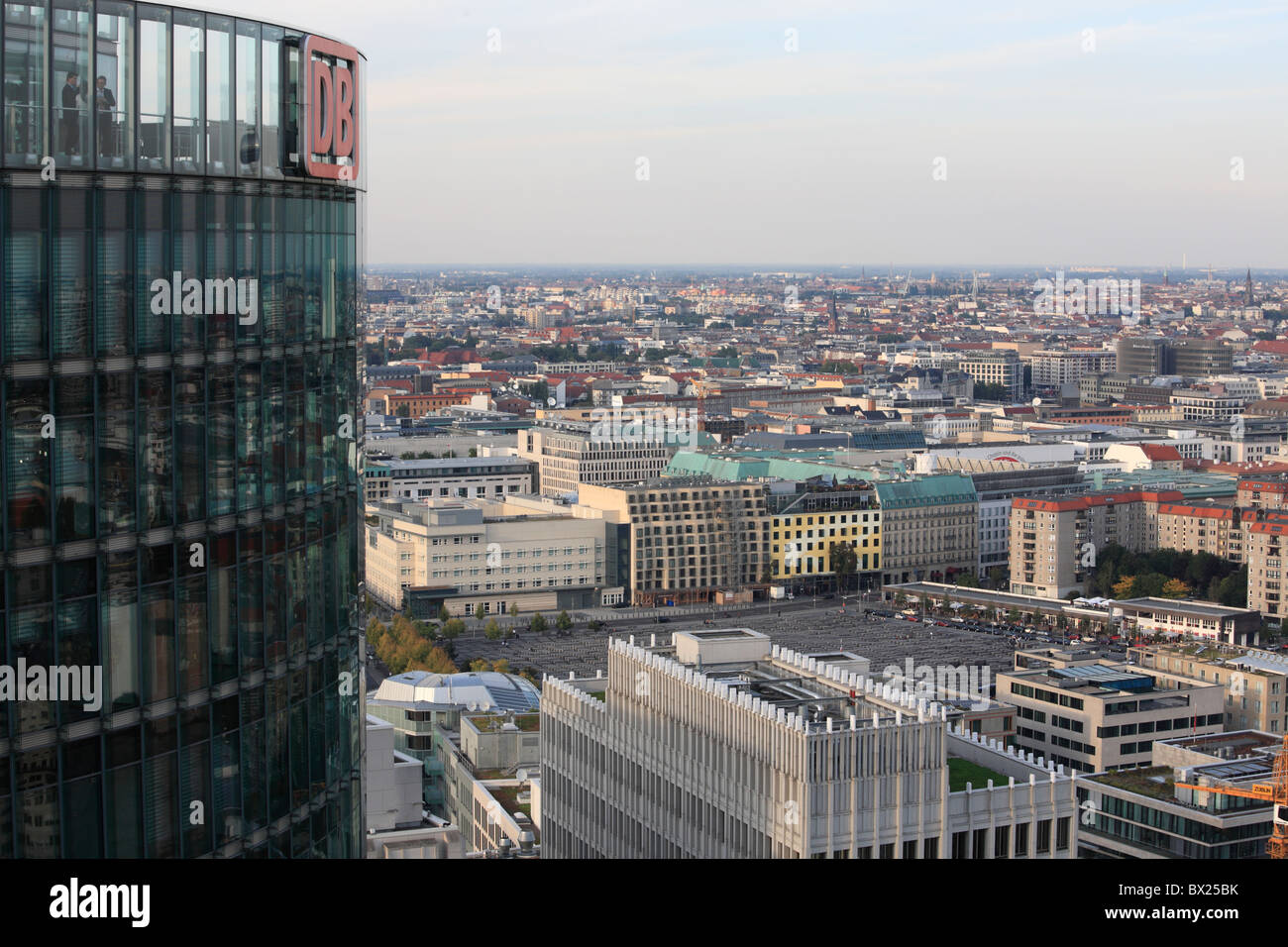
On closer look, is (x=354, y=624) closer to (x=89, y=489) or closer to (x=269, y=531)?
(x=269, y=531)

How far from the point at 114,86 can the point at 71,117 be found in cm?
43

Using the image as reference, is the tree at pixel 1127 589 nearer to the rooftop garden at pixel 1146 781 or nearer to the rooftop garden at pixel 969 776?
the rooftop garden at pixel 1146 781

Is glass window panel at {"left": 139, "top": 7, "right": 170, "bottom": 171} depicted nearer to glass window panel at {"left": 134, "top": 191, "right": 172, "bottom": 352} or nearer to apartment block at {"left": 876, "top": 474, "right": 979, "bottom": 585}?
glass window panel at {"left": 134, "top": 191, "right": 172, "bottom": 352}

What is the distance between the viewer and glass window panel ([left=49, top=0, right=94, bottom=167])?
1038cm

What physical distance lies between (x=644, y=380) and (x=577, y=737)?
122 m

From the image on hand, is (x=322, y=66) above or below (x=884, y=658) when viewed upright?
above

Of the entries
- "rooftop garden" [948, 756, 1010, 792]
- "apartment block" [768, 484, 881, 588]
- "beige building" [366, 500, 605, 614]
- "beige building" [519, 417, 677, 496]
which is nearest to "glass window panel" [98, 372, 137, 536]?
"rooftop garden" [948, 756, 1010, 792]

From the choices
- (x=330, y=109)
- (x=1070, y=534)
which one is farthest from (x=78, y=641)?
(x=1070, y=534)

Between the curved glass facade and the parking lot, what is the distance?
4688cm

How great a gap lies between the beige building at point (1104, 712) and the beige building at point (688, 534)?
3266 cm

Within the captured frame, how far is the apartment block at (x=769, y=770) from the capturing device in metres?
22.8
